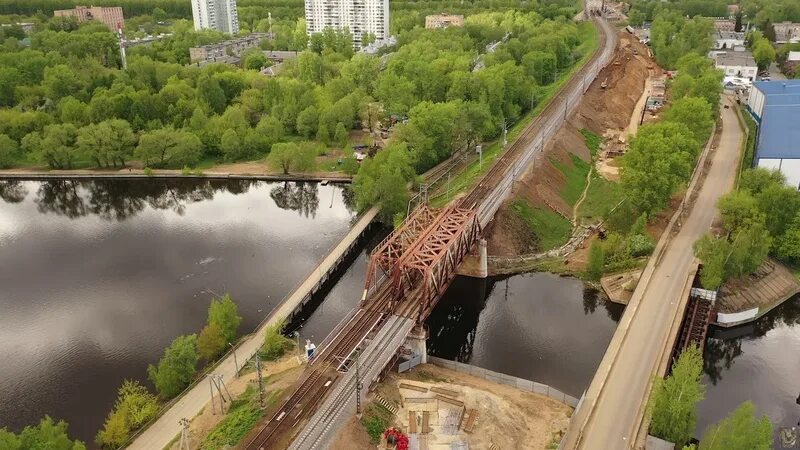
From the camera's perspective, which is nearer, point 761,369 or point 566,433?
point 566,433

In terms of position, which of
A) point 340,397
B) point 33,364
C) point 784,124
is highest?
point 784,124

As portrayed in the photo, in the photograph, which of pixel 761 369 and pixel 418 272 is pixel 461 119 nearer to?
pixel 418 272

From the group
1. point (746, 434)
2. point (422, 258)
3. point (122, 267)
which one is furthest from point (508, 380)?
point (122, 267)

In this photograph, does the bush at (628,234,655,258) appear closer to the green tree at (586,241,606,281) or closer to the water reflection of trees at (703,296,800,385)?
the green tree at (586,241,606,281)

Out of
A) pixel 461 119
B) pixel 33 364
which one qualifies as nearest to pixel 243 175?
pixel 461 119

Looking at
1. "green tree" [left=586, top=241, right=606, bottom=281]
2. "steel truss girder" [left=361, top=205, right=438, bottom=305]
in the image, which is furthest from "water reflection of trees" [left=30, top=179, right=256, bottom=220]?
"green tree" [left=586, top=241, right=606, bottom=281]

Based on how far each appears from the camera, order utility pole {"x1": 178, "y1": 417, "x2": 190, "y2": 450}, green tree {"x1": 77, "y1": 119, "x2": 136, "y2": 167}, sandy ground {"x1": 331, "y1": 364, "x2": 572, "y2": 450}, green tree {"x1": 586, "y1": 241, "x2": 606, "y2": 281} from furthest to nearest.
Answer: green tree {"x1": 77, "y1": 119, "x2": 136, "y2": 167}
green tree {"x1": 586, "y1": 241, "x2": 606, "y2": 281}
sandy ground {"x1": 331, "y1": 364, "x2": 572, "y2": 450}
utility pole {"x1": 178, "y1": 417, "x2": 190, "y2": 450}

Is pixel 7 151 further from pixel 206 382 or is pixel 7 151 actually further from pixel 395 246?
pixel 395 246
